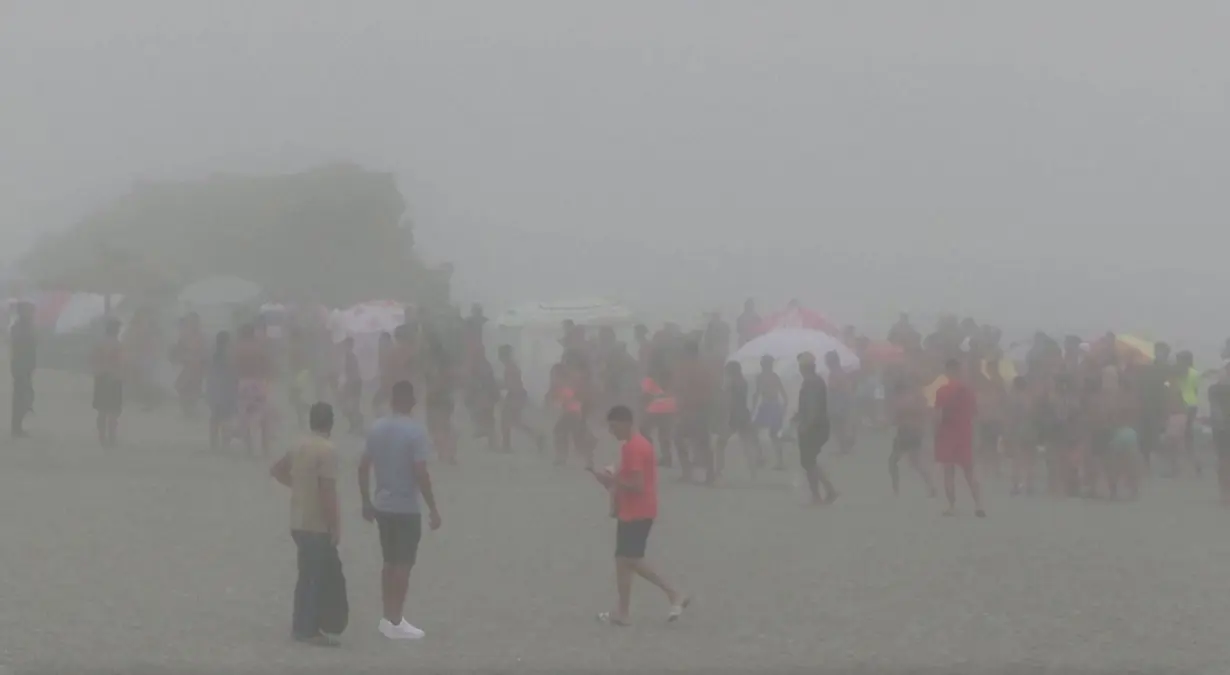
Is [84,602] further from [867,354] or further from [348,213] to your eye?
[348,213]

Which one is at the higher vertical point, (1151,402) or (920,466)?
(1151,402)

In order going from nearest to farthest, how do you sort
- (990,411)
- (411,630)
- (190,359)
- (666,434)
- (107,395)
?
(411,630) < (666,434) < (990,411) < (107,395) < (190,359)

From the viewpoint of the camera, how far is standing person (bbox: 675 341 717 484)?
14.5 m

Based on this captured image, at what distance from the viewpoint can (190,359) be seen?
17906 millimetres

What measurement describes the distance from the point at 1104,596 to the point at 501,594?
10.6ft

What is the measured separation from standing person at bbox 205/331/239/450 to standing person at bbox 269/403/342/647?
789cm

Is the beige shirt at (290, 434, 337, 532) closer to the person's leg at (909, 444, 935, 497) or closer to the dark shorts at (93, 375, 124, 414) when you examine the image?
the person's leg at (909, 444, 935, 497)

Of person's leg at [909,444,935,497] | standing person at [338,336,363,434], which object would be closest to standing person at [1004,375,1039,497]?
person's leg at [909,444,935,497]

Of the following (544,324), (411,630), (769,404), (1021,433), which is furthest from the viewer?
(544,324)

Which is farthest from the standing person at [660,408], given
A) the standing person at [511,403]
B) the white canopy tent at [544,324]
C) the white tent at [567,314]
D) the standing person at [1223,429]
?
the standing person at [1223,429]

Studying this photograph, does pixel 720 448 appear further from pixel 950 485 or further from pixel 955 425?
pixel 950 485

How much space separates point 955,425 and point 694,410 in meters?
2.49

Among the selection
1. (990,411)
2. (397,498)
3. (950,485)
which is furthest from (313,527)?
Answer: (990,411)

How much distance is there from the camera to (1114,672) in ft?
24.7
